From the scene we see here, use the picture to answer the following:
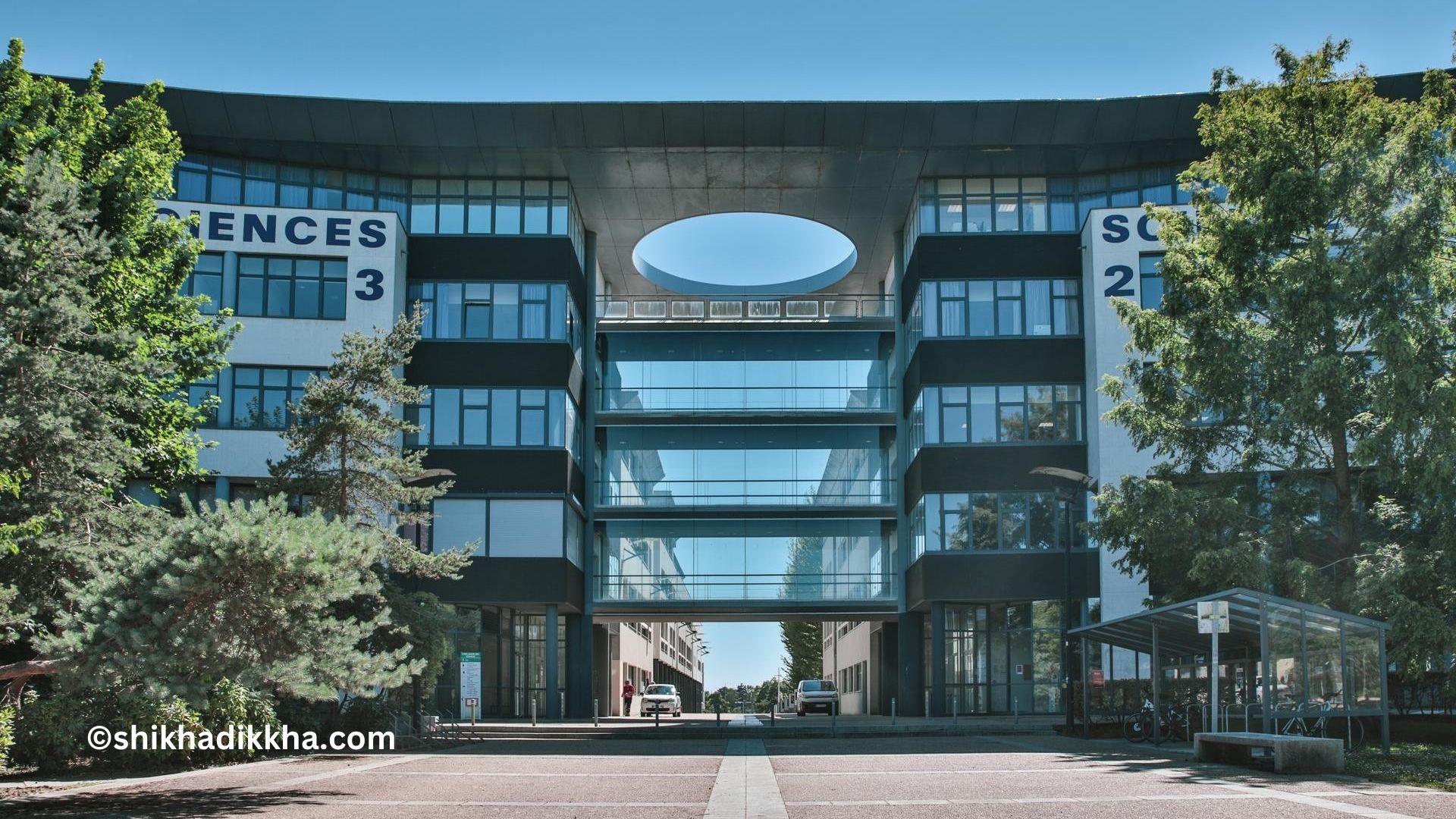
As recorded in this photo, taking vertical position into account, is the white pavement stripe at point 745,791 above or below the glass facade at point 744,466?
below

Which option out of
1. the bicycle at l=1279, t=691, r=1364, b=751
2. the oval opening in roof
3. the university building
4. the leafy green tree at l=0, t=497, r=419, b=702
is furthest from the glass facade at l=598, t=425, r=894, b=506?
the leafy green tree at l=0, t=497, r=419, b=702

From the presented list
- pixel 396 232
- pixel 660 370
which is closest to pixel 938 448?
pixel 660 370

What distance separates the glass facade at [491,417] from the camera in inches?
1606

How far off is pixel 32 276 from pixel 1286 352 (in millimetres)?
22106

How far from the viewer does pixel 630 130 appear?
39531 mm

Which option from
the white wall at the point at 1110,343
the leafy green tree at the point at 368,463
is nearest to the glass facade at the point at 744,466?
the white wall at the point at 1110,343

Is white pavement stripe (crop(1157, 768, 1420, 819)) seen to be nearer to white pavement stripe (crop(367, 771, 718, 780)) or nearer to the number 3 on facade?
white pavement stripe (crop(367, 771, 718, 780))

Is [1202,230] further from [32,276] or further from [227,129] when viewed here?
[227,129]

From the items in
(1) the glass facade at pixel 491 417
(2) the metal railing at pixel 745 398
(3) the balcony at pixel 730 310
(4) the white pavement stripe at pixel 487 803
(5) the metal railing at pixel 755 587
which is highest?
(3) the balcony at pixel 730 310

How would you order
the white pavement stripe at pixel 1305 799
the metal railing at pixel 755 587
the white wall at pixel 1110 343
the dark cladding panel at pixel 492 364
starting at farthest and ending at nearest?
the metal railing at pixel 755 587 < the dark cladding panel at pixel 492 364 < the white wall at pixel 1110 343 < the white pavement stripe at pixel 1305 799

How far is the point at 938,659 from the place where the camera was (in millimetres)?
40875

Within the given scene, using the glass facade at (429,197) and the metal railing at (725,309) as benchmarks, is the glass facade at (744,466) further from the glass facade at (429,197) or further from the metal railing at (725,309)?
the glass facade at (429,197)

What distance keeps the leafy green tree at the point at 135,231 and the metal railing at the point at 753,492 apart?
1841 cm

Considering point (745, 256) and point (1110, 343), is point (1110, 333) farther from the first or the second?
point (745, 256)
